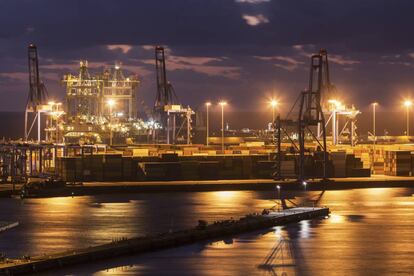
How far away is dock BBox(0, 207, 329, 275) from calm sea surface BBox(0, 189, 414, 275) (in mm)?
558

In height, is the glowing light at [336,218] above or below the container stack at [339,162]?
below

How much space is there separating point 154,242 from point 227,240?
12.6 ft

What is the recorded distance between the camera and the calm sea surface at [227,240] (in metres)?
32.2

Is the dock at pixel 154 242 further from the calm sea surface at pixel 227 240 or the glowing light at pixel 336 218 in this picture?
the glowing light at pixel 336 218

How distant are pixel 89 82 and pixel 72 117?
4.96m

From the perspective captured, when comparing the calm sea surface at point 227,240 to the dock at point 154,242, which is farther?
the calm sea surface at point 227,240

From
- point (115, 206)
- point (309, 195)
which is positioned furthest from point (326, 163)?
point (115, 206)

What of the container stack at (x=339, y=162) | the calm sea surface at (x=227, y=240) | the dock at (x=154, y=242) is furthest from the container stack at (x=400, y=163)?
the dock at (x=154, y=242)

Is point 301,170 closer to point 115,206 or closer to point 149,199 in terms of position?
point 149,199

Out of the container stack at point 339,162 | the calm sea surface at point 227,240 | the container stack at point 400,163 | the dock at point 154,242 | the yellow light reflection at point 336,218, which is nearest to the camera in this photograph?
the dock at point 154,242

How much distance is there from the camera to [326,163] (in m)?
72.9

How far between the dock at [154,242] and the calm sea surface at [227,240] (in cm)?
56

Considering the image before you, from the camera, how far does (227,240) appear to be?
127 feet

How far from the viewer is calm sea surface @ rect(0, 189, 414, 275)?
105 ft
